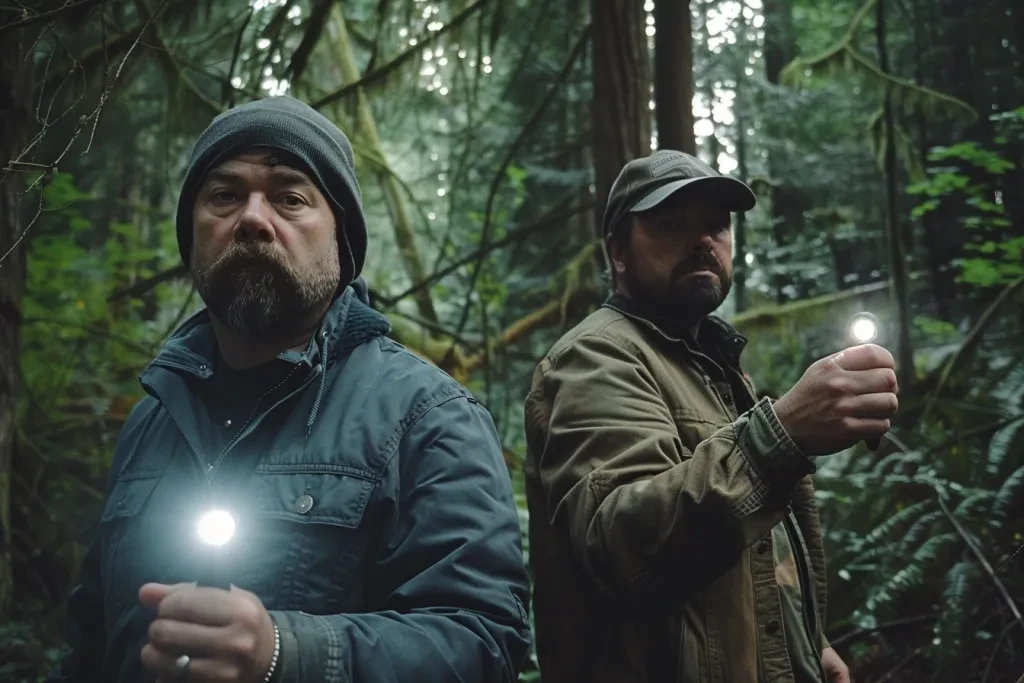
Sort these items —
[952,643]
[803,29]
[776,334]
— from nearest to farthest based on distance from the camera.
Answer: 1. [952,643]
2. [776,334]
3. [803,29]

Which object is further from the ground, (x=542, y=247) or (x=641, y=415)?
(x=542, y=247)

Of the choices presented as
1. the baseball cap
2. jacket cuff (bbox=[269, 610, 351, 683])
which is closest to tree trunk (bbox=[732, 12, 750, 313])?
the baseball cap

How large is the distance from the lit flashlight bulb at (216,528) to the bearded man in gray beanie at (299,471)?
25 centimetres

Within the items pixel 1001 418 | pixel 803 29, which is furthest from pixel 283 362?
pixel 803 29

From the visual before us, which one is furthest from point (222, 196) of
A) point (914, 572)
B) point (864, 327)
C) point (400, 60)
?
point (914, 572)

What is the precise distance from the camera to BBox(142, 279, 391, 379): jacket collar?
88.4 inches

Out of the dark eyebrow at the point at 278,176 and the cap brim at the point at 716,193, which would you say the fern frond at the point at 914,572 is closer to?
the cap brim at the point at 716,193

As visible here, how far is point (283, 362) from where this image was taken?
2209 mm

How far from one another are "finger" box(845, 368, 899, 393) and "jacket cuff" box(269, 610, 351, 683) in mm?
1411

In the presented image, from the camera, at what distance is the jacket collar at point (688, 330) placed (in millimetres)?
2840

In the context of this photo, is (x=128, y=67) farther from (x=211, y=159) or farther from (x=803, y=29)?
(x=803, y=29)

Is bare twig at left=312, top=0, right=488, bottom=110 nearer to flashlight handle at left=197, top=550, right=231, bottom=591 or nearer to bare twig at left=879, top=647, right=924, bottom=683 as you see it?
flashlight handle at left=197, top=550, right=231, bottom=591

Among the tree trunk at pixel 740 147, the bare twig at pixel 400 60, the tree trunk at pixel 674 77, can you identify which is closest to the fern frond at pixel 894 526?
the tree trunk at pixel 674 77

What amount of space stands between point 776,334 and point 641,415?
671 cm
